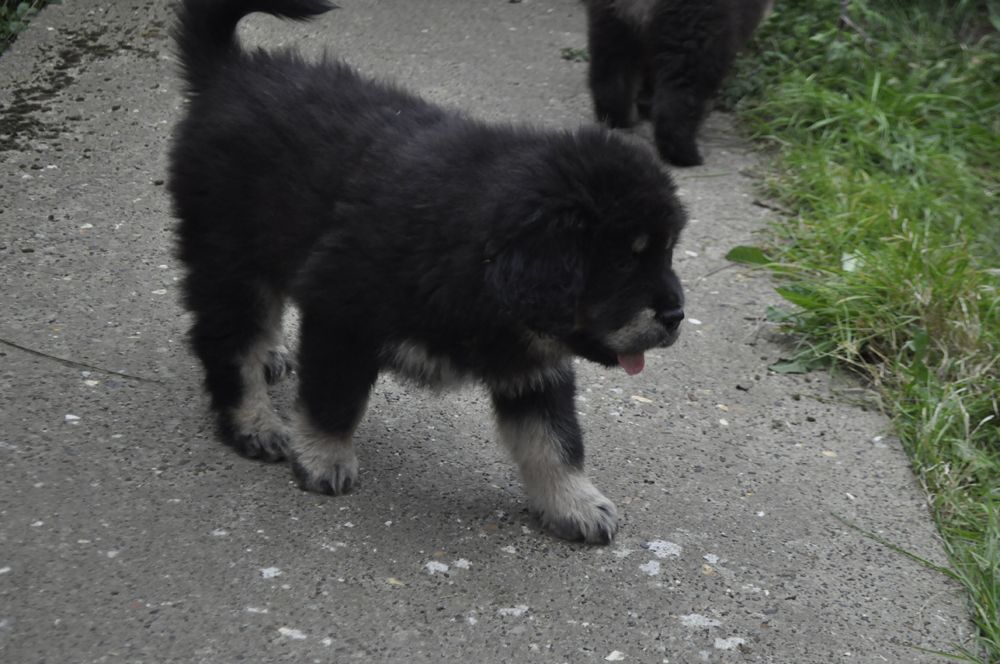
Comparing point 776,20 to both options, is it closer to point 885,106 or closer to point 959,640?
point 885,106

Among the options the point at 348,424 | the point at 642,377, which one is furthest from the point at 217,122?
the point at 642,377

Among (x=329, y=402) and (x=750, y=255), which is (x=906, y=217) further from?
(x=329, y=402)

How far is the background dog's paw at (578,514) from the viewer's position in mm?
3383

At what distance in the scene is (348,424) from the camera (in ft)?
11.1

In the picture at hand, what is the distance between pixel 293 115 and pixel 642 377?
165 centimetres

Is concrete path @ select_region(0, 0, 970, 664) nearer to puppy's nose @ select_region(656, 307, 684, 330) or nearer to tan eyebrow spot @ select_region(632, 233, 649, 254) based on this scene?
puppy's nose @ select_region(656, 307, 684, 330)

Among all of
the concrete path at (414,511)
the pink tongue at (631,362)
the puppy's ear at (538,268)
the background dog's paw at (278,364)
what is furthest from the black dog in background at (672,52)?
the puppy's ear at (538,268)

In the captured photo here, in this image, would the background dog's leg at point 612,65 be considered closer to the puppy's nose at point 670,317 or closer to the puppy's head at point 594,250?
the puppy's head at point 594,250

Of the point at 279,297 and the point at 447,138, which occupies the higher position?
the point at 447,138

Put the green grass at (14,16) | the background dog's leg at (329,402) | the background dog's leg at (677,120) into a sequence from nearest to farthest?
the background dog's leg at (329,402) < the background dog's leg at (677,120) < the green grass at (14,16)

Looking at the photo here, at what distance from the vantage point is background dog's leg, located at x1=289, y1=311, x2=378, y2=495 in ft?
10.6

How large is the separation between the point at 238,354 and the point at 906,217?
3.06 metres

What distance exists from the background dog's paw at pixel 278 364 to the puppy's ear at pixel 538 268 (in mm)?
1313

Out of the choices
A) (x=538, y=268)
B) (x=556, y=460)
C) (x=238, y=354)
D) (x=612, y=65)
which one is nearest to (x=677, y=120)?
(x=612, y=65)
